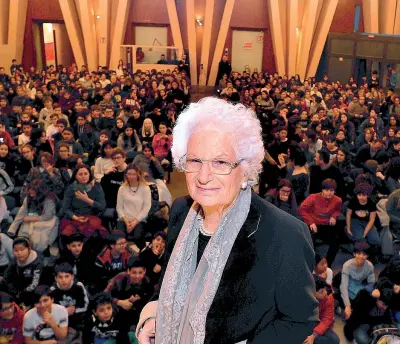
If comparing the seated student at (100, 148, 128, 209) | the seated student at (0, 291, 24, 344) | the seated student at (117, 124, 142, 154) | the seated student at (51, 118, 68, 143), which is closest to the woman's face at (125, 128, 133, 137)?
the seated student at (117, 124, 142, 154)

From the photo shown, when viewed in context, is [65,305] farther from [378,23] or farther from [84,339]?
[378,23]

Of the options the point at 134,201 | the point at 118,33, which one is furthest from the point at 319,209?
the point at 118,33

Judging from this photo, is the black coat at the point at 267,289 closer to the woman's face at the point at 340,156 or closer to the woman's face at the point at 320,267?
the woman's face at the point at 320,267

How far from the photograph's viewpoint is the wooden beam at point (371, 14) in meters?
18.7

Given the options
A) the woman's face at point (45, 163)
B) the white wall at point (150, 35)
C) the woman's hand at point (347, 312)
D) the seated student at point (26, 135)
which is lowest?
the woman's hand at point (347, 312)

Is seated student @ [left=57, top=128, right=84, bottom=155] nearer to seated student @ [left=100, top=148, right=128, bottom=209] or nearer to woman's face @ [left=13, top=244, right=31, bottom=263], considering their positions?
seated student @ [left=100, top=148, right=128, bottom=209]

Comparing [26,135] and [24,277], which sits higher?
[26,135]

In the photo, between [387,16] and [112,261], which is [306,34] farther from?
[112,261]

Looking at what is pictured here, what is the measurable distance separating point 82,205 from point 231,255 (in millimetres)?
4607

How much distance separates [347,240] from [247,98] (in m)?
8.68

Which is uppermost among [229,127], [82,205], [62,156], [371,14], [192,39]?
[371,14]

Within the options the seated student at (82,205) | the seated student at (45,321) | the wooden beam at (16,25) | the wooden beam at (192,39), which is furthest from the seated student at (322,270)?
the wooden beam at (16,25)

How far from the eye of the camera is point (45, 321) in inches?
157

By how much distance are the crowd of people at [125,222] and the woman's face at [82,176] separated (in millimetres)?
12
